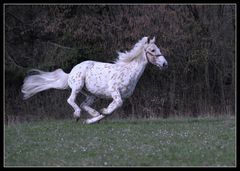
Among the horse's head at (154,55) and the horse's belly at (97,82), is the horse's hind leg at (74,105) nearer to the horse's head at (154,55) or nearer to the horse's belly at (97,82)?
the horse's belly at (97,82)

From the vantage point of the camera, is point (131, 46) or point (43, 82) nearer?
point (43, 82)

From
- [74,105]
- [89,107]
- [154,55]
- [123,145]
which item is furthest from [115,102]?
[123,145]

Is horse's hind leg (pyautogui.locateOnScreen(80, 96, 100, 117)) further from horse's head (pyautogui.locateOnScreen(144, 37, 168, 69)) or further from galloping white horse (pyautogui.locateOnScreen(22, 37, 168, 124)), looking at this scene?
horse's head (pyautogui.locateOnScreen(144, 37, 168, 69))

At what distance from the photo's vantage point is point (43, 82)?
16094mm

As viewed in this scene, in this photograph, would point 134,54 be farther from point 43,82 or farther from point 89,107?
point 43,82

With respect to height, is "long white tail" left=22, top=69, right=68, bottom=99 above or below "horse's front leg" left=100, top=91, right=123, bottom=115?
above

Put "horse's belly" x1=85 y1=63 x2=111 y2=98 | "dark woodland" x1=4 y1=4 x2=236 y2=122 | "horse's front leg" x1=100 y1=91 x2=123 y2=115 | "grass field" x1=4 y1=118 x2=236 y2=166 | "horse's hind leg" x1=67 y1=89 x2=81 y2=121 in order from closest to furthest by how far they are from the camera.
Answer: "grass field" x1=4 y1=118 x2=236 y2=166 < "horse's front leg" x1=100 y1=91 x2=123 y2=115 < "horse's belly" x1=85 y1=63 x2=111 y2=98 < "horse's hind leg" x1=67 y1=89 x2=81 y2=121 < "dark woodland" x1=4 y1=4 x2=236 y2=122

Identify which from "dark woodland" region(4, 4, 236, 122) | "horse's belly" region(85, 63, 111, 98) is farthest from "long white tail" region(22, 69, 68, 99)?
"dark woodland" region(4, 4, 236, 122)

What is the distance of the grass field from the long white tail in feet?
6.53

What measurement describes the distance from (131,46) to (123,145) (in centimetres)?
1034

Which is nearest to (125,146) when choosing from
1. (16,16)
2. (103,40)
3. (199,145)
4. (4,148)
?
(199,145)

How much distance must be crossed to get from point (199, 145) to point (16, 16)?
1356 cm

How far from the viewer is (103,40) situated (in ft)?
69.3

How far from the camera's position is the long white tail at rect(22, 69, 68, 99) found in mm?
15961
